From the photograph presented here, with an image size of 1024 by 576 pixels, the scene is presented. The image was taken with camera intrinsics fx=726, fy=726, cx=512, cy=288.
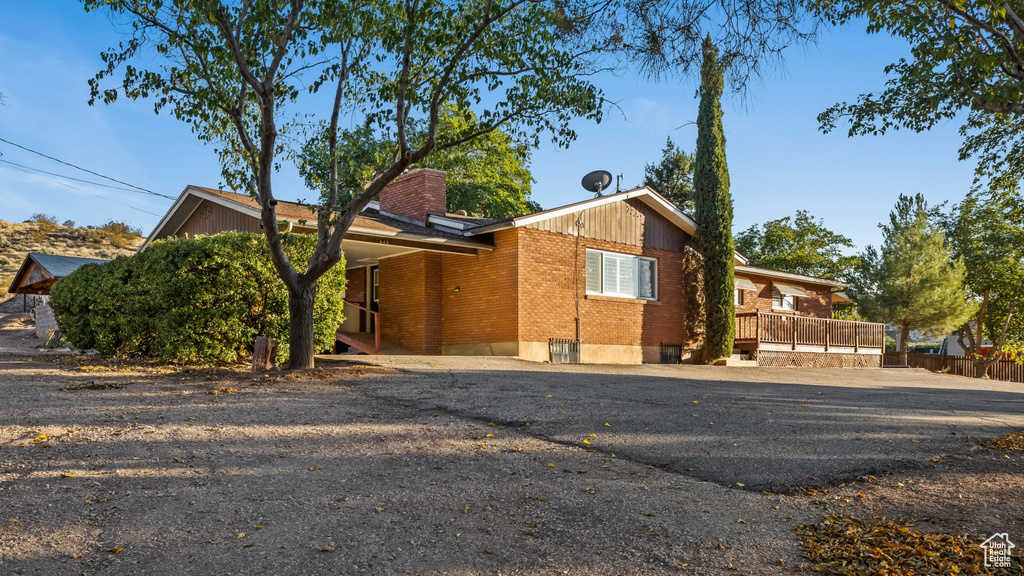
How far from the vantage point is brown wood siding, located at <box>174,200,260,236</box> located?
56.5ft

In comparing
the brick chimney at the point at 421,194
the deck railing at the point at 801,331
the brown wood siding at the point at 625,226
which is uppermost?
the brick chimney at the point at 421,194

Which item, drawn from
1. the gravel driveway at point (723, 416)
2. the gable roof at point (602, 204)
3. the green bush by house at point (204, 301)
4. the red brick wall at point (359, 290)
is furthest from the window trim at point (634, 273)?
the green bush by house at point (204, 301)

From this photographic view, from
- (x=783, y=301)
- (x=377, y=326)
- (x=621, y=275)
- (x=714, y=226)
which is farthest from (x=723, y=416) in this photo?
(x=783, y=301)

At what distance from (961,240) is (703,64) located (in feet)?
123

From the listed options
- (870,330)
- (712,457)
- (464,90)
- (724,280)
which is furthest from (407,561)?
(870,330)

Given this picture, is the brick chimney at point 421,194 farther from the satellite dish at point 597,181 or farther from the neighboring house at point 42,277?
the neighboring house at point 42,277

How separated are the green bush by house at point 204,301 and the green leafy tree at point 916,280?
104 ft

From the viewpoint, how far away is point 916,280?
115ft

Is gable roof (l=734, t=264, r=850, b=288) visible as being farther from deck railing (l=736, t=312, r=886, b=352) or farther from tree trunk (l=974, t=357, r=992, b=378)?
tree trunk (l=974, t=357, r=992, b=378)

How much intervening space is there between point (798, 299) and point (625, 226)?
11.2 m

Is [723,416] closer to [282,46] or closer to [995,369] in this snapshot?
[282,46]

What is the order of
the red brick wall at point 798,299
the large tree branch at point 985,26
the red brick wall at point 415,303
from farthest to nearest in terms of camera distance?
the red brick wall at point 798,299 < the red brick wall at point 415,303 < the large tree branch at point 985,26

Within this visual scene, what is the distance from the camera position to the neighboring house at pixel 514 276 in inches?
647

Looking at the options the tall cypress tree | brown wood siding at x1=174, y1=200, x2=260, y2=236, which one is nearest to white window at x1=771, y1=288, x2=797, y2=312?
the tall cypress tree
